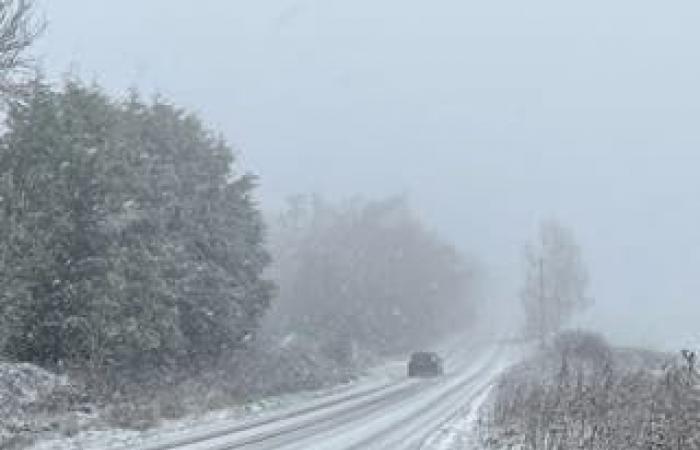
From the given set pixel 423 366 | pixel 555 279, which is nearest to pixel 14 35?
pixel 423 366

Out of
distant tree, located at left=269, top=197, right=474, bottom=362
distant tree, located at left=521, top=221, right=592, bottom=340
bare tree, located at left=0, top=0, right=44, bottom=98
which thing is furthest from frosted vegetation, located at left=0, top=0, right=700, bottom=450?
distant tree, located at left=521, top=221, right=592, bottom=340

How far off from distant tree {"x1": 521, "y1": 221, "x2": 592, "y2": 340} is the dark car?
171 feet

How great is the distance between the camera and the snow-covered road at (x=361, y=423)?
23.2 metres

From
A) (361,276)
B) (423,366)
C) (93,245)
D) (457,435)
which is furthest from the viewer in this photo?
(361,276)

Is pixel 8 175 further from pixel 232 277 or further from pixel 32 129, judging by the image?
pixel 232 277

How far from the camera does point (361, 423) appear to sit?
29.4m

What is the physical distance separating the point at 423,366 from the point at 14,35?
3927 centimetres

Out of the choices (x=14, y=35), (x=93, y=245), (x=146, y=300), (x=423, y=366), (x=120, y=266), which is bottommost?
(x=423, y=366)

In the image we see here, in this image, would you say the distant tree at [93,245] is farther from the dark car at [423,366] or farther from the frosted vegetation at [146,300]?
the dark car at [423,366]

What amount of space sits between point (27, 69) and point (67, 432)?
33.0 feet

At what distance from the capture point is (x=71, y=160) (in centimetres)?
3384

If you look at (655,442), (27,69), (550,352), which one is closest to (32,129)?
(27,69)

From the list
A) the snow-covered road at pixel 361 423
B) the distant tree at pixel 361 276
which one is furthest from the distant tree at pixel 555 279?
the snow-covered road at pixel 361 423

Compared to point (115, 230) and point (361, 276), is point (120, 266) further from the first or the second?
point (361, 276)
